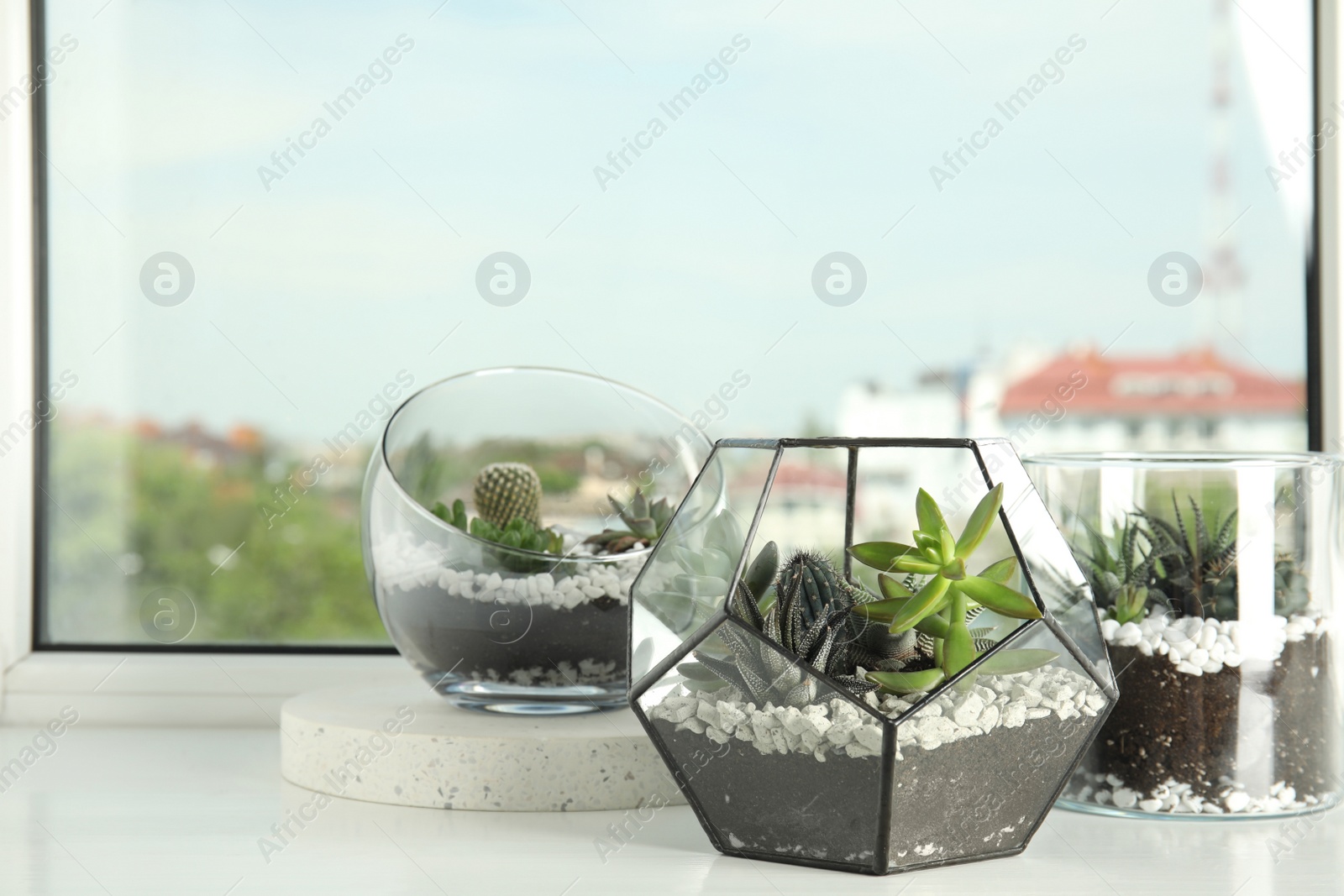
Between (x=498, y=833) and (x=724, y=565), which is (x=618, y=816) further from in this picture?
(x=724, y=565)

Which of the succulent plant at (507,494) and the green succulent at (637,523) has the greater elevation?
the succulent plant at (507,494)

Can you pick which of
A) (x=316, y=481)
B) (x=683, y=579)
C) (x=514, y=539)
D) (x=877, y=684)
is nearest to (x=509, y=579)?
(x=514, y=539)

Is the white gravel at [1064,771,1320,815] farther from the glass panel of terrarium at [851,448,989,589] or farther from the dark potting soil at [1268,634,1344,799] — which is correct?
the glass panel of terrarium at [851,448,989,589]

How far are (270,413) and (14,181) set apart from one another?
308 millimetres

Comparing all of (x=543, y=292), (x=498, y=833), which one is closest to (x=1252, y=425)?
(x=543, y=292)

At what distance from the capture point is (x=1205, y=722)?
685 mm

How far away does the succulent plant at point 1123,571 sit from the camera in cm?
71

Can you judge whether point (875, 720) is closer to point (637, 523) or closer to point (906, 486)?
point (637, 523)

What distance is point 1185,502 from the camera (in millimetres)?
710

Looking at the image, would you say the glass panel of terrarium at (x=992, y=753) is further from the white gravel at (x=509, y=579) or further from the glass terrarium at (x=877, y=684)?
the white gravel at (x=509, y=579)

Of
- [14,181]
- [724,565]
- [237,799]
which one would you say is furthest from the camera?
[14,181]

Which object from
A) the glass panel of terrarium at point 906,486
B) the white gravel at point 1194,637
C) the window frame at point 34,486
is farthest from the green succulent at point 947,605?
the window frame at point 34,486

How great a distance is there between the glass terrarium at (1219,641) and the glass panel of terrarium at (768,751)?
0.73 feet

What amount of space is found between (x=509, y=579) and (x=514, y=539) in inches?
1.1
